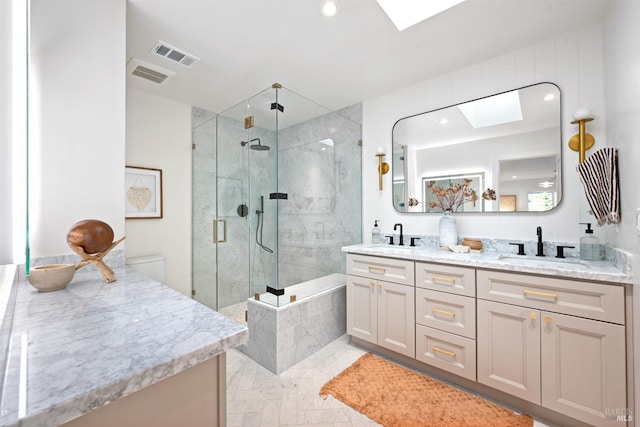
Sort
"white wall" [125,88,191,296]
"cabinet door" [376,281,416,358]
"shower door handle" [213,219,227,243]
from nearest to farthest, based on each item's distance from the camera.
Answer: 1. "cabinet door" [376,281,416,358]
2. "white wall" [125,88,191,296]
3. "shower door handle" [213,219,227,243]

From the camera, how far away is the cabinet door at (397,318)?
6.61 ft

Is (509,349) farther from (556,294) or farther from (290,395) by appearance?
(290,395)

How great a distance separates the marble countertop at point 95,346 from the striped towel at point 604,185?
2.02 m

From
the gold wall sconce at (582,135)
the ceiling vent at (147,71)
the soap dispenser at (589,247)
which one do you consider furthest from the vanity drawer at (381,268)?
the ceiling vent at (147,71)

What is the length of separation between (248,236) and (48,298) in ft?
4.84

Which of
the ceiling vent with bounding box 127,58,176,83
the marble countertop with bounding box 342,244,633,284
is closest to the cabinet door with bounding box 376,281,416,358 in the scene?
the marble countertop with bounding box 342,244,633,284

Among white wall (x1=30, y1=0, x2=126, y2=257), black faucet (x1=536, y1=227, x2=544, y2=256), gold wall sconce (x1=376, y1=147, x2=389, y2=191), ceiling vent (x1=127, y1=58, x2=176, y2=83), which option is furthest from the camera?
gold wall sconce (x1=376, y1=147, x2=389, y2=191)

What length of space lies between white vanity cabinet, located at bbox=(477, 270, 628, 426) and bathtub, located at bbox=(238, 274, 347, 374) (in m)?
1.23

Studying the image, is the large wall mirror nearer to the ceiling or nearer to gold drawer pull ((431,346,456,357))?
the ceiling

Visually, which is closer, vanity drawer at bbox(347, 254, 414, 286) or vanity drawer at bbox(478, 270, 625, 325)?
vanity drawer at bbox(478, 270, 625, 325)

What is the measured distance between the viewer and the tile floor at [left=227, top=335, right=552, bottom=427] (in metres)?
1.57

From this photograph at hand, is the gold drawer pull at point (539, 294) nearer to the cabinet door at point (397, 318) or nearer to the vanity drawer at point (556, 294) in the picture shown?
the vanity drawer at point (556, 294)

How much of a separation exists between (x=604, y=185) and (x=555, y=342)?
3.10ft

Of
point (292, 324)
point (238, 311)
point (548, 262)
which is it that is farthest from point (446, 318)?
point (238, 311)
